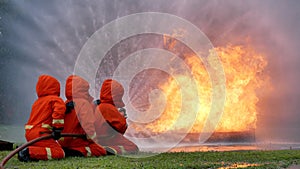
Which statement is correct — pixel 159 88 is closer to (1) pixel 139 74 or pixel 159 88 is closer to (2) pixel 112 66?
(1) pixel 139 74

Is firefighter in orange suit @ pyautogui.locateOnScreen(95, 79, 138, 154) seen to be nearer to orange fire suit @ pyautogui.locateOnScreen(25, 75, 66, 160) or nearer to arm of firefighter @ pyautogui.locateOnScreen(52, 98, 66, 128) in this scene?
orange fire suit @ pyautogui.locateOnScreen(25, 75, 66, 160)

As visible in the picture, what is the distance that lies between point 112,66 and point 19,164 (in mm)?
12890

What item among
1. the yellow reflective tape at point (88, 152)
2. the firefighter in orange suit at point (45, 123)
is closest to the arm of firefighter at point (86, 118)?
the yellow reflective tape at point (88, 152)

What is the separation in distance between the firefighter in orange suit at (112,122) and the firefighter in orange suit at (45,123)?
1.83 meters

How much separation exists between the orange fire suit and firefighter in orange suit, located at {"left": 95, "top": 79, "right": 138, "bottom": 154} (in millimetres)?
1872

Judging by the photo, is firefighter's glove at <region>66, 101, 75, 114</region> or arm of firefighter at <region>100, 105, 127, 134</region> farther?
arm of firefighter at <region>100, 105, 127, 134</region>

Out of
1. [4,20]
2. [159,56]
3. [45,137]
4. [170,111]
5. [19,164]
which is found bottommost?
[19,164]

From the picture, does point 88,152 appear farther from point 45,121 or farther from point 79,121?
point 45,121

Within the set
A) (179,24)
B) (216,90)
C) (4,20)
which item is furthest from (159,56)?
(4,20)

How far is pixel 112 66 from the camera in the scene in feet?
69.3

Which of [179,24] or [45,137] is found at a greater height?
[179,24]

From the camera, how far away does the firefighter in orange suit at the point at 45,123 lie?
9.12m

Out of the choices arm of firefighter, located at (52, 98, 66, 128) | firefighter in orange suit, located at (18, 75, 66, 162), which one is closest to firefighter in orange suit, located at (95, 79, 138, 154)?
firefighter in orange suit, located at (18, 75, 66, 162)

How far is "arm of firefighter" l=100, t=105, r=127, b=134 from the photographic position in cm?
1126
